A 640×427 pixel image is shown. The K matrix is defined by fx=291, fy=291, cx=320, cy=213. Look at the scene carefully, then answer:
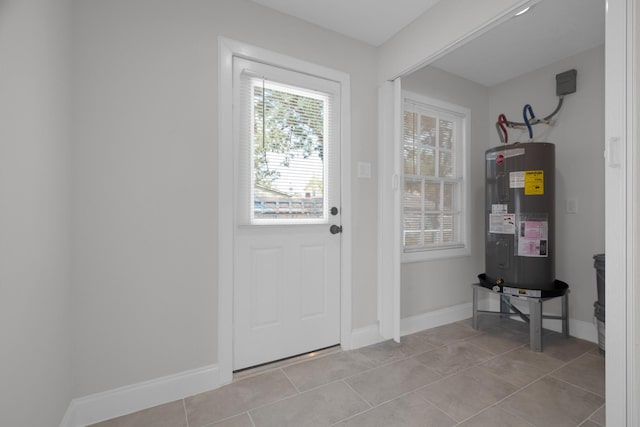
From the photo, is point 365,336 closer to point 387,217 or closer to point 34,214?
point 387,217

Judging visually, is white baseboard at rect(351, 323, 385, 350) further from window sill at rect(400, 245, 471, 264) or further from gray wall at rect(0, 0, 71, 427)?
gray wall at rect(0, 0, 71, 427)

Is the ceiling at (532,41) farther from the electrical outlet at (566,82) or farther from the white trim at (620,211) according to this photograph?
the white trim at (620,211)

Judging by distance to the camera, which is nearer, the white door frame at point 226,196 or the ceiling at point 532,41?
the white door frame at point 226,196

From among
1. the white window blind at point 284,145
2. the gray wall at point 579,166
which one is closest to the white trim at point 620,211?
the white window blind at point 284,145

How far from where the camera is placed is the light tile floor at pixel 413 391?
1.55 m

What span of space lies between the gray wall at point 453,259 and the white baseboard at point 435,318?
4 centimetres

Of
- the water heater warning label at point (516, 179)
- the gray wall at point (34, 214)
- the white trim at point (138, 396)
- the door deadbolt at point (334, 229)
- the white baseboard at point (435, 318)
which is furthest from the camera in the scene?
the white baseboard at point (435, 318)

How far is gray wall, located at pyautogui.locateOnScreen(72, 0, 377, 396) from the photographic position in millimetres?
1527

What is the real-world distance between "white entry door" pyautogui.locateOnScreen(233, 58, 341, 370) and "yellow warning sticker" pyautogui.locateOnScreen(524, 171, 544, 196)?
1.57 meters

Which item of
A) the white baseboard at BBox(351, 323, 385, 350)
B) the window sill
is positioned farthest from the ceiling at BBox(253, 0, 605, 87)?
the white baseboard at BBox(351, 323, 385, 350)

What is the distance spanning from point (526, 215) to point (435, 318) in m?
1.26

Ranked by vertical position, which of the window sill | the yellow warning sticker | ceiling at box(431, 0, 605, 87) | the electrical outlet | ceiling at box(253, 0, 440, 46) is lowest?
the window sill

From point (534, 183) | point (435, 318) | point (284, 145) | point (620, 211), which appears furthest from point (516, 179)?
point (284, 145)

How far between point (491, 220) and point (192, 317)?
100 inches
